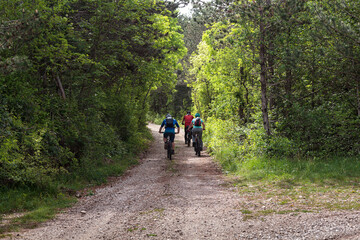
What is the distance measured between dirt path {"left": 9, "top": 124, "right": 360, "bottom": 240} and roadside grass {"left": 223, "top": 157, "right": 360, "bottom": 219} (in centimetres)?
46

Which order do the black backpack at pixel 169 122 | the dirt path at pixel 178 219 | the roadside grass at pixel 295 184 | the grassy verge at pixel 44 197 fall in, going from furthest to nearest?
the black backpack at pixel 169 122, the roadside grass at pixel 295 184, the grassy verge at pixel 44 197, the dirt path at pixel 178 219

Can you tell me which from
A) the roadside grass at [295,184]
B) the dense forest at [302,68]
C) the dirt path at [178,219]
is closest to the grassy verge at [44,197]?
the dirt path at [178,219]

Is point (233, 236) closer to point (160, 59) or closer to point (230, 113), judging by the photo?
point (160, 59)

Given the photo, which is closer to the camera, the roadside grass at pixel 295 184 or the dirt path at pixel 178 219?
the dirt path at pixel 178 219

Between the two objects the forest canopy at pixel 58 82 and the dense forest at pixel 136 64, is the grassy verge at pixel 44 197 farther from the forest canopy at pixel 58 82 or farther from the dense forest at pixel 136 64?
the forest canopy at pixel 58 82

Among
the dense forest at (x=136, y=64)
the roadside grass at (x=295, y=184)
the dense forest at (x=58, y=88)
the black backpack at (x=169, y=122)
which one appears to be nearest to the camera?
the roadside grass at (x=295, y=184)

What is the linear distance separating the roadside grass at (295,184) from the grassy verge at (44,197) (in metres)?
4.09

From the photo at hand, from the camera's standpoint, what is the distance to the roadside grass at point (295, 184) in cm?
689

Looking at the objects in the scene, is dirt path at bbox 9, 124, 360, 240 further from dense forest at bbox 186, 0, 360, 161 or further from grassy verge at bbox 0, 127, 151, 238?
dense forest at bbox 186, 0, 360, 161

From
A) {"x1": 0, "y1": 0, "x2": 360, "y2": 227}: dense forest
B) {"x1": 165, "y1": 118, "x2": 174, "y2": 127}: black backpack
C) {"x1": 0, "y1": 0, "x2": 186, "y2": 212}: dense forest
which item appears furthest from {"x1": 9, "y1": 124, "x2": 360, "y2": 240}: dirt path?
{"x1": 165, "y1": 118, "x2": 174, "y2": 127}: black backpack

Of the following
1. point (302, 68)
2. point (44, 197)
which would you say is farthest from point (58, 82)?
point (302, 68)

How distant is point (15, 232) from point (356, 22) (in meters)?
11.0

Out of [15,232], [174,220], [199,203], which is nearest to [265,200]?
[199,203]

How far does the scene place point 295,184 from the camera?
907cm
